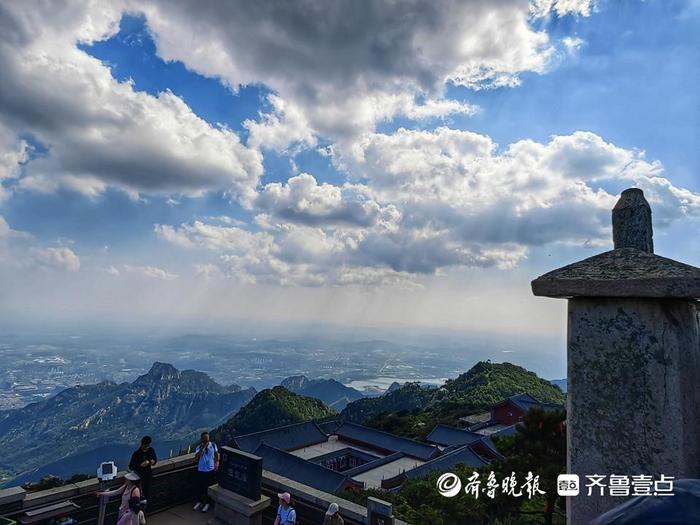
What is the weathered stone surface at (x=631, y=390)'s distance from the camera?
2686 millimetres

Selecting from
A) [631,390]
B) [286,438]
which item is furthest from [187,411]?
[631,390]

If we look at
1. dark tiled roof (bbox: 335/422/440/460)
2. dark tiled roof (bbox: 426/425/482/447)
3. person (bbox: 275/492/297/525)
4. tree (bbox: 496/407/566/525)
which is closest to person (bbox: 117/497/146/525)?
person (bbox: 275/492/297/525)

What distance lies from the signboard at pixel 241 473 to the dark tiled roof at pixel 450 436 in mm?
32580

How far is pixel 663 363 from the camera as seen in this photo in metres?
2.73

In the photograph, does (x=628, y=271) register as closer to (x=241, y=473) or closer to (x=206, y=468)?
(x=241, y=473)

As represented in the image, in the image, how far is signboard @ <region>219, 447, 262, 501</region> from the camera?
290 inches

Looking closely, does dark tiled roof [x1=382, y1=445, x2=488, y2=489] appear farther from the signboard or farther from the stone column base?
the signboard

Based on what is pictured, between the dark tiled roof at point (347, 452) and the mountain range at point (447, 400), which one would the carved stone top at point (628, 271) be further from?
the mountain range at point (447, 400)

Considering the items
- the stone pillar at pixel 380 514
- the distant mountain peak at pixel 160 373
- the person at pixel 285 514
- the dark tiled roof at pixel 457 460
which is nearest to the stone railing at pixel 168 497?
the stone pillar at pixel 380 514

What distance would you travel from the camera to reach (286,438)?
128 ft

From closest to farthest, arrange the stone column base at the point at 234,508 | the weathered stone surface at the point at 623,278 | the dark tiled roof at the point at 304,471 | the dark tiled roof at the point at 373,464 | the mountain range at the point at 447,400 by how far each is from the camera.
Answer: the weathered stone surface at the point at 623,278
the stone column base at the point at 234,508
the dark tiled roof at the point at 304,471
the dark tiled roof at the point at 373,464
the mountain range at the point at 447,400

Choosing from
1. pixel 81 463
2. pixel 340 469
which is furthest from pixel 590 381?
pixel 81 463

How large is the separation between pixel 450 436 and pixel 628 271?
38713mm

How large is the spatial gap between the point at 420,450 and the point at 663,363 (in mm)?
34924
